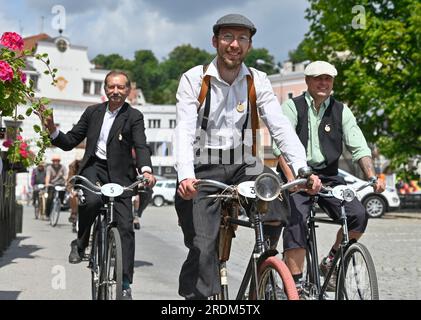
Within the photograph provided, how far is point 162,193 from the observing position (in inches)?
1880

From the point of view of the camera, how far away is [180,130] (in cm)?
479

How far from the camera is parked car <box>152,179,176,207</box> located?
47.4m

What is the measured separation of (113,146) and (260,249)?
2769mm

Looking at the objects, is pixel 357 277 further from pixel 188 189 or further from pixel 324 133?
pixel 324 133

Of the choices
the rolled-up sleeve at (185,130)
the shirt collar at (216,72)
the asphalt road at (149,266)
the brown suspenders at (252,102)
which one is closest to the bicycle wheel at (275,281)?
the rolled-up sleeve at (185,130)

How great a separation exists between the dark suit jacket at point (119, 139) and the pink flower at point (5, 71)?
3.07 feet

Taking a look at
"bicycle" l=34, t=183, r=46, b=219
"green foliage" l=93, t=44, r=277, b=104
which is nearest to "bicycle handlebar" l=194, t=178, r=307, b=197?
"bicycle" l=34, t=183, r=46, b=219

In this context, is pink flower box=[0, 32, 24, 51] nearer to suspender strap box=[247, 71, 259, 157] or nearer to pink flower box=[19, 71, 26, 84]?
pink flower box=[19, 71, 26, 84]

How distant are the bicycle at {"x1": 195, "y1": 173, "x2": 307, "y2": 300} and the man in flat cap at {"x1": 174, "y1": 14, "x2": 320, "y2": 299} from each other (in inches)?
5.2

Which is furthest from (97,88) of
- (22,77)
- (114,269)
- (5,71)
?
(114,269)

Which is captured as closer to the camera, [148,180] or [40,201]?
[148,180]

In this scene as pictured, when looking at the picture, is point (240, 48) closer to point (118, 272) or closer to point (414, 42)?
point (118, 272)
